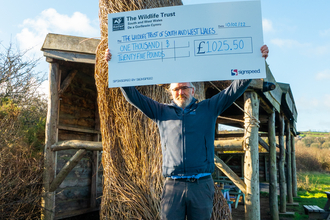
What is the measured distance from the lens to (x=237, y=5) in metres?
2.46

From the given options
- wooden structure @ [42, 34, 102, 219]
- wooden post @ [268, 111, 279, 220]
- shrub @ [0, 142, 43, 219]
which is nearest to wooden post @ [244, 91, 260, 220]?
wooden post @ [268, 111, 279, 220]

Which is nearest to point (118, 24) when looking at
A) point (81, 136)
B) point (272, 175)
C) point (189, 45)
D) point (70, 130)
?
point (189, 45)

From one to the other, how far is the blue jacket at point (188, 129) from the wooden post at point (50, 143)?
10.9ft

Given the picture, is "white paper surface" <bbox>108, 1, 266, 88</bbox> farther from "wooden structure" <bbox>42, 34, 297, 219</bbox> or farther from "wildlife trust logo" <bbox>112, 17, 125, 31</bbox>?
"wooden structure" <bbox>42, 34, 297, 219</bbox>

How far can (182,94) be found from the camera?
2.50 meters

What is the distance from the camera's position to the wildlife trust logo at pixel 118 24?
2.60 m

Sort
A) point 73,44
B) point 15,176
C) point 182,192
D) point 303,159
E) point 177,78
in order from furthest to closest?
point 303,159
point 73,44
point 15,176
point 177,78
point 182,192

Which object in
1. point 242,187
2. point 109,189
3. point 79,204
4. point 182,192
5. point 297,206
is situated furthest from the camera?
point 297,206

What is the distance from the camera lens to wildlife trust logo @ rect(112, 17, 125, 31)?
2.60 metres

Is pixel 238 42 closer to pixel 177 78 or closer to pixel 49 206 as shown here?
pixel 177 78

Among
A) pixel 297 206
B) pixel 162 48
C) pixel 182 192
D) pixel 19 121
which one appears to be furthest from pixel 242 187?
pixel 297 206

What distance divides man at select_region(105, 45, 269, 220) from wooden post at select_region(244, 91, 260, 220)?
267cm

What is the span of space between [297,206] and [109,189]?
309 inches

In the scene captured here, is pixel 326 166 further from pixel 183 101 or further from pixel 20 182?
pixel 183 101
